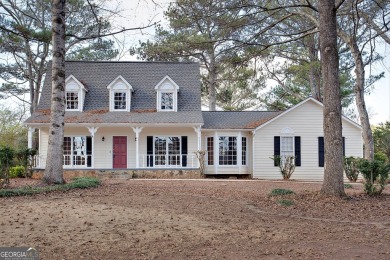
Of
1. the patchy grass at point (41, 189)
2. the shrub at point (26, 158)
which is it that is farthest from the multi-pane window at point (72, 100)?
the patchy grass at point (41, 189)

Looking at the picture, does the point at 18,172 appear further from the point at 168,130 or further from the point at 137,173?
the point at 168,130

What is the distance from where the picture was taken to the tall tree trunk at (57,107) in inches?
498

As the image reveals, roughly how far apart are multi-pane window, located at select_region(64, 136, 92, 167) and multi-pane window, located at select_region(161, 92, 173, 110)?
437 cm

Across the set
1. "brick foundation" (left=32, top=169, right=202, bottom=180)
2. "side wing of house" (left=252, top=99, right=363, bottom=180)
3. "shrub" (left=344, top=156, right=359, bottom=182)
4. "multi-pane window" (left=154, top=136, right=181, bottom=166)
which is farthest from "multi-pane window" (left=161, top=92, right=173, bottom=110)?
"shrub" (left=344, top=156, right=359, bottom=182)

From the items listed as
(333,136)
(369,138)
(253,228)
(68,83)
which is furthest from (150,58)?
(253,228)

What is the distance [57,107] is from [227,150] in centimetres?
1100

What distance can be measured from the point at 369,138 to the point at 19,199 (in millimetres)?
14935

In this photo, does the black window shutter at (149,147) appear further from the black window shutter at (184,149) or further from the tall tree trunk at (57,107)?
the tall tree trunk at (57,107)

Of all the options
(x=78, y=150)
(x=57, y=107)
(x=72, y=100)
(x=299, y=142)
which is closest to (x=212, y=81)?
(x=299, y=142)

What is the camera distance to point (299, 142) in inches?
824

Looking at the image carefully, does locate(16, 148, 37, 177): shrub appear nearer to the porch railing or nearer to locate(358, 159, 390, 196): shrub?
the porch railing

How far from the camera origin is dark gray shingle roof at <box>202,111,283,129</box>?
71.2 feet

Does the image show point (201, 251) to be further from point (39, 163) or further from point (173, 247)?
point (39, 163)

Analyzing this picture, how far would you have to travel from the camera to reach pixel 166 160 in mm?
21453
